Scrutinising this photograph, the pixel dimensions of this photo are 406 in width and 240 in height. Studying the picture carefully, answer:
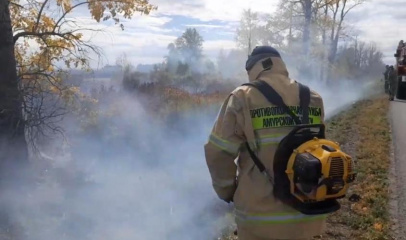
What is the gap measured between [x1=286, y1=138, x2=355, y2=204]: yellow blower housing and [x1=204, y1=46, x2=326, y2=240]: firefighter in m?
0.14

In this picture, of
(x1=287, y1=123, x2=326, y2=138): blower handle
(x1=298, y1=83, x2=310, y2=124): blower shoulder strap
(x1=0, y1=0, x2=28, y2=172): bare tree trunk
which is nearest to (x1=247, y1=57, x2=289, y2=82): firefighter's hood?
(x1=298, y1=83, x2=310, y2=124): blower shoulder strap

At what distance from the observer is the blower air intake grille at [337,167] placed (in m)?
2.04

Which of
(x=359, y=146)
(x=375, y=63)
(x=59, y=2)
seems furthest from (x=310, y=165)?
(x=375, y=63)

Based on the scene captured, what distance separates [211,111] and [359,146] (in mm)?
5723

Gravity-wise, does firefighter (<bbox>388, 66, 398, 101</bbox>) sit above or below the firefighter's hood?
below

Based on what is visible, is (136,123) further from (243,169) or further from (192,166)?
(243,169)

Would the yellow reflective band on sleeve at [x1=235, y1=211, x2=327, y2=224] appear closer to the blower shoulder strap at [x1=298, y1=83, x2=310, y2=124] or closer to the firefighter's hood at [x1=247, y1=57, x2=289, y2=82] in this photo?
the blower shoulder strap at [x1=298, y1=83, x2=310, y2=124]

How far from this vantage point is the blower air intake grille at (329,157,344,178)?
2.04 meters

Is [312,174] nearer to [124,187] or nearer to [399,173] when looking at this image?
[399,173]

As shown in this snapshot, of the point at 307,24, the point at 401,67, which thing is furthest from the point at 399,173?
the point at 307,24

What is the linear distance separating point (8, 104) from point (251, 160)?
651 cm

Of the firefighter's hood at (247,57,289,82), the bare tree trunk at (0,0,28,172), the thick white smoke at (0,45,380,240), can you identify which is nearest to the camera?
the firefighter's hood at (247,57,289,82)

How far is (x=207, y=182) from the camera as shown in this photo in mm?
8172

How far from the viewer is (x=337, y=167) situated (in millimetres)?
2051
